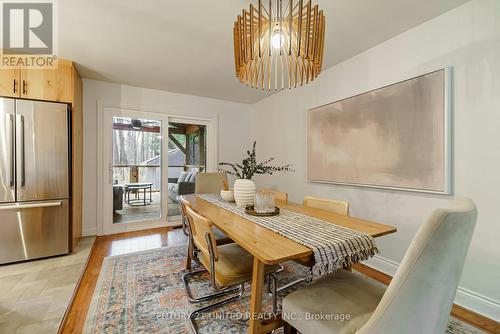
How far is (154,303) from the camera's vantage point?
172cm

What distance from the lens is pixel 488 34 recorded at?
1566mm

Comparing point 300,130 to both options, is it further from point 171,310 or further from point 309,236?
point 171,310

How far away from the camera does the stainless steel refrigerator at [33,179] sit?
2252 millimetres

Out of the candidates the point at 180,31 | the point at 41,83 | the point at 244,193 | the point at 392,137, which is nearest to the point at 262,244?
the point at 244,193

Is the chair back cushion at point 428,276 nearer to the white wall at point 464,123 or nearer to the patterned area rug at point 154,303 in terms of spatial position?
the patterned area rug at point 154,303

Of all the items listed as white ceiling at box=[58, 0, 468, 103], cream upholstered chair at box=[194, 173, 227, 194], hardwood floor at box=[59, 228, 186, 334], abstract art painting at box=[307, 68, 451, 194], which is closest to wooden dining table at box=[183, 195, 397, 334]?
abstract art painting at box=[307, 68, 451, 194]

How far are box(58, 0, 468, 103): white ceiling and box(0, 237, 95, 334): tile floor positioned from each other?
2.32 m

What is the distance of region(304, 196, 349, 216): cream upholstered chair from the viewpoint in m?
1.74

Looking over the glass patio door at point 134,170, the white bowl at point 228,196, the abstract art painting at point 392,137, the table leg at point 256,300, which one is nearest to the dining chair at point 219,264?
the table leg at point 256,300

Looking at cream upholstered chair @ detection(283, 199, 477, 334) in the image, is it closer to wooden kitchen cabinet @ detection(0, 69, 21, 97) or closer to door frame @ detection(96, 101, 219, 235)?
door frame @ detection(96, 101, 219, 235)

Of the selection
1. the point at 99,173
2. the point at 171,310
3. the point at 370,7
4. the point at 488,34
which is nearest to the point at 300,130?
the point at 370,7

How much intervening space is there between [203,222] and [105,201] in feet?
9.10

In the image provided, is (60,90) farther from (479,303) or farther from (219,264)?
(479,303)

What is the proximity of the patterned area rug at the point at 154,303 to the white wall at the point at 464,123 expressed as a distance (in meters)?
0.51
